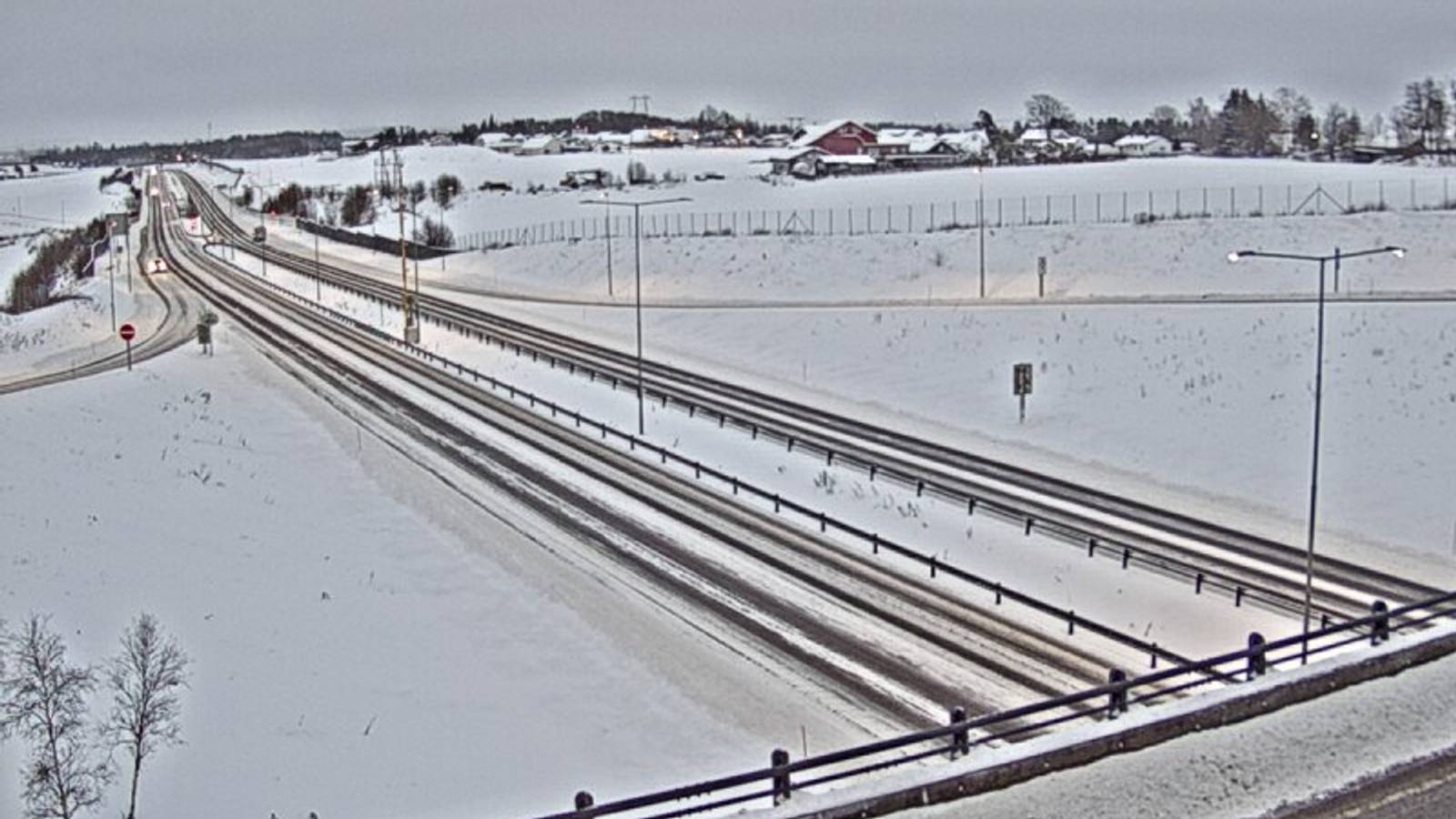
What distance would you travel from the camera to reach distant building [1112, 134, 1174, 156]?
16614 centimetres

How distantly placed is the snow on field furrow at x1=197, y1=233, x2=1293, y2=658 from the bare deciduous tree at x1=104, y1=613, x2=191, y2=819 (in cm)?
1568

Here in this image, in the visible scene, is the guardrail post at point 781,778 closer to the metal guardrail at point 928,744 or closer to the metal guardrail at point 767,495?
the metal guardrail at point 928,744

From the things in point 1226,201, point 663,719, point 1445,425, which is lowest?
point 663,719

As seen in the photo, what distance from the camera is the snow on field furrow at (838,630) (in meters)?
23.9

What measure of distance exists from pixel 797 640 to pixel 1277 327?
3209 centimetres

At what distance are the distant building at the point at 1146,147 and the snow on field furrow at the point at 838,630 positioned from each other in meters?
145

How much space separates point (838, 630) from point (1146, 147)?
155984mm

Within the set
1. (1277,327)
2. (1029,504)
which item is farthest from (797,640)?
(1277,327)

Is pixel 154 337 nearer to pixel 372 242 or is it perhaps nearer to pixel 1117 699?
pixel 372 242

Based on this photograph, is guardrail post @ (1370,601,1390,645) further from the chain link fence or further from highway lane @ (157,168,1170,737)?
the chain link fence

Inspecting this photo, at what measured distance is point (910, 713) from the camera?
23.3 m

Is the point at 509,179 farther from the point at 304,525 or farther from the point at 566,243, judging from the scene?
the point at 304,525

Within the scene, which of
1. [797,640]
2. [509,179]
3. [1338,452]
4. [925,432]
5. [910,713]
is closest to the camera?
[910,713]

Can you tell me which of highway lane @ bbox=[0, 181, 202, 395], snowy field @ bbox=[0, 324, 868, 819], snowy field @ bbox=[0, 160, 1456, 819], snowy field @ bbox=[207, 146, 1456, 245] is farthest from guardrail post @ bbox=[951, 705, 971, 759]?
snowy field @ bbox=[207, 146, 1456, 245]
